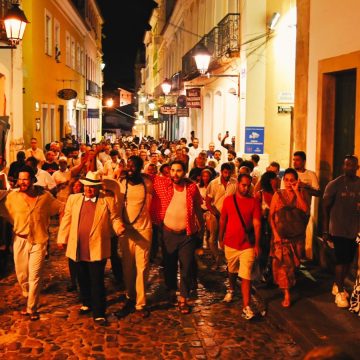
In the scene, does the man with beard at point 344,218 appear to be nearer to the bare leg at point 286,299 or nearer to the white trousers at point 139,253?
the bare leg at point 286,299

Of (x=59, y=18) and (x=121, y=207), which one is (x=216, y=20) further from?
(x=121, y=207)

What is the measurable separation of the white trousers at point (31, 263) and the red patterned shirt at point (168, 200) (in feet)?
4.69

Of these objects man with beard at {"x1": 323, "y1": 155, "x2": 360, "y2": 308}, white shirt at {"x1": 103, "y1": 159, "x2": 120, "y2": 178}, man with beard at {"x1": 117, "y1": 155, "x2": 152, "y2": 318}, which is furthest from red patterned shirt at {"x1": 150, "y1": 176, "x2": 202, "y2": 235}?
white shirt at {"x1": 103, "y1": 159, "x2": 120, "y2": 178}

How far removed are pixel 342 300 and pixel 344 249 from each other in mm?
619

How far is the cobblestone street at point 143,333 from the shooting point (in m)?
6.38

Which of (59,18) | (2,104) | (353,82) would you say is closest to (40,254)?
(353,82)

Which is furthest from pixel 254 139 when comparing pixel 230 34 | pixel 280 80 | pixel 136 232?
pixel 136 232

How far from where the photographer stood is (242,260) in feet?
24.5

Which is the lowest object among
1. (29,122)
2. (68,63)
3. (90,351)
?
(90,351)

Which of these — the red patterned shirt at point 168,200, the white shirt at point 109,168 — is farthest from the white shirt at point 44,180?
the red patterned shirt at point 168,200

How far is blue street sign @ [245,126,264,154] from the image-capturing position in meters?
15.3

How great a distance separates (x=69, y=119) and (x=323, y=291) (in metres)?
23.1

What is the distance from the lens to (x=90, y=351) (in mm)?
6363

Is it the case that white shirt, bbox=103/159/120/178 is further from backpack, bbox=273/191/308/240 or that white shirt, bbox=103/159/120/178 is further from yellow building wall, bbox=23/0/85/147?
yellow building wall, bbox=23/0/85/147
